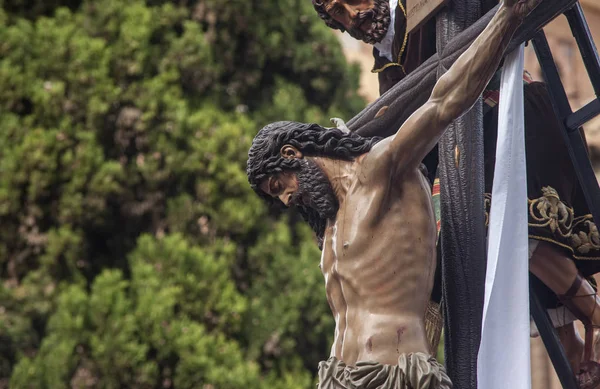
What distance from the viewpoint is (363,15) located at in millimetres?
4957

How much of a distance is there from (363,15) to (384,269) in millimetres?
1357

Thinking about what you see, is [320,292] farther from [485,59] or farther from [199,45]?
[485,59]

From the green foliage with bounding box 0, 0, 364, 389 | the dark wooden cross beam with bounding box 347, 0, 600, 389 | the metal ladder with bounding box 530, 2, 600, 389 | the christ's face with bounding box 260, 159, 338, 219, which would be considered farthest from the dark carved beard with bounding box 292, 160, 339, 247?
the green foliage with bounding box 0, 0, 364, 389

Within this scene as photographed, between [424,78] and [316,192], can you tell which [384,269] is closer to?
[316,192]

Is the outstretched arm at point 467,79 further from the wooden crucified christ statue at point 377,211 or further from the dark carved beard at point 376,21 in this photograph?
the dark carved beard at point 376,21

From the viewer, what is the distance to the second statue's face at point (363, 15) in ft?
16.2

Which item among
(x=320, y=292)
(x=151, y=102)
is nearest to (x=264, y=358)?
(x=320, y=292)

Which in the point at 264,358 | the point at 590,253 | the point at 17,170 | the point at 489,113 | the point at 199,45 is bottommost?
the point at 590,253

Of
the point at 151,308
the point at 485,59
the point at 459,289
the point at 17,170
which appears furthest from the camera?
the point at 17,170

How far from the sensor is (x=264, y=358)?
36.6 ft

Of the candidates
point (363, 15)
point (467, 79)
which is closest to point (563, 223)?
point (363, 15)

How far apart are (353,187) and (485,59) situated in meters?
0.61

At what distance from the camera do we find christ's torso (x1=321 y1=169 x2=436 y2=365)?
152 inches

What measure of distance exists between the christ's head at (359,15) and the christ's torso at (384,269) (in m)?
1.06
